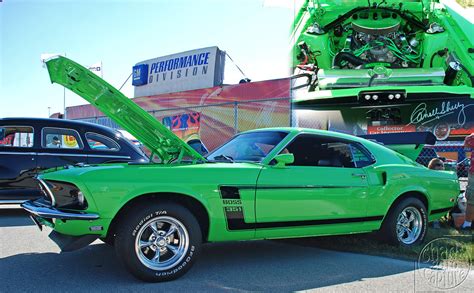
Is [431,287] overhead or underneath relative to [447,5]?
underneath

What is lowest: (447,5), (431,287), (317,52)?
(431,287)

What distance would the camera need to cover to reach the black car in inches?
281

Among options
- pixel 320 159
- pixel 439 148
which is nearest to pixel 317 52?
pixel 439 148

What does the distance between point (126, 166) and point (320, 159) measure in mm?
2164

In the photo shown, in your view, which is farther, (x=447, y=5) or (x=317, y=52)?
(x=447, y=5)

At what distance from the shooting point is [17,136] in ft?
Result: 24.5

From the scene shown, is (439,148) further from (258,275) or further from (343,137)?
(258,275)

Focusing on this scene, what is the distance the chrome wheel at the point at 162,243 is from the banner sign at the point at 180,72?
1732 cm

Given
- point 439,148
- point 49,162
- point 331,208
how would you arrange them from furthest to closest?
point 439,148
point 49,162
point 331,208

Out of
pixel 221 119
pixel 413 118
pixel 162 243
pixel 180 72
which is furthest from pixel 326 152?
pixel 180 72

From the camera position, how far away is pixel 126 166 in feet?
13.5

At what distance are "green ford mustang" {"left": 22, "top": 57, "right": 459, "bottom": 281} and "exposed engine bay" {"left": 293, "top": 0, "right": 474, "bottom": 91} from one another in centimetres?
496

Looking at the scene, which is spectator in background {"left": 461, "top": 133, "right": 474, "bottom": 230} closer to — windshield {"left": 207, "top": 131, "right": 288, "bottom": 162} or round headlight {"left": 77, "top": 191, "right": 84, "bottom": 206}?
windshield {"left": 207, "top": 131, "right": 288, "bottom": 162}
